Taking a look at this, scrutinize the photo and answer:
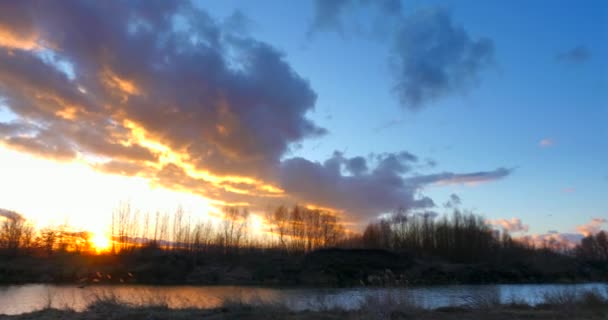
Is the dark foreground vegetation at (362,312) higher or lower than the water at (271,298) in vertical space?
higher

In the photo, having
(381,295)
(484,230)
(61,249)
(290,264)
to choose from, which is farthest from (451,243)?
(381,295)

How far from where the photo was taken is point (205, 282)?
58.6m

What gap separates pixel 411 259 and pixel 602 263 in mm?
50358

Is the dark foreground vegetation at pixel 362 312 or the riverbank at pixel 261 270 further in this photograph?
the riverbank at pixel 261 270

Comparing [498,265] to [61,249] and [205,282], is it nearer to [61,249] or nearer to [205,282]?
[205,282]

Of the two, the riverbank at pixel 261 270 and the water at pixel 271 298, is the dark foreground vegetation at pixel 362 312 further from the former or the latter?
the riverbank at pixel 261 270

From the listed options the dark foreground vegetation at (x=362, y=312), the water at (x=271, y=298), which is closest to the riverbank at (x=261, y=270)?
the water at (x=271, y=298)

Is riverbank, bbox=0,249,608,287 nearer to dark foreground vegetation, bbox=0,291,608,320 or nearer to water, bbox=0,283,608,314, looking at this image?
water, bbox=0,283,608,314

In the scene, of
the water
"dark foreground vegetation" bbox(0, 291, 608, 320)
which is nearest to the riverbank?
the water

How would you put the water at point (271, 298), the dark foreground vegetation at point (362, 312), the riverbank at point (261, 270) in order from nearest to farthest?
the dark foreground vegetation at point (362, 312)
the water at point (271, 298)
the riverbank at point (261, 270)

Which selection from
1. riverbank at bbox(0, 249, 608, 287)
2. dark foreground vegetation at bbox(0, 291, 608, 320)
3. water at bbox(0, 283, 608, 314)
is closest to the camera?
dark foreground vegetation at bbox(0, 291, 608, 320)

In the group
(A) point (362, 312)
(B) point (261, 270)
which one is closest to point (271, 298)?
(A) point (362, 312)

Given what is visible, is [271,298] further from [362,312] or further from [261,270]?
[261,270]

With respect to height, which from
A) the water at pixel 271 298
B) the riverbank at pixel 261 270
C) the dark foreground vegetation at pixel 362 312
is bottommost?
the riverbank at pixel 261 270
